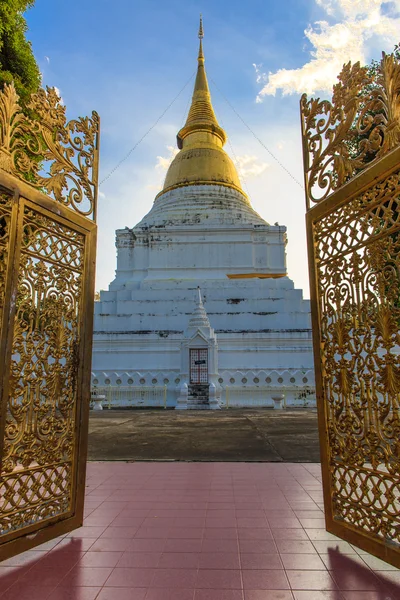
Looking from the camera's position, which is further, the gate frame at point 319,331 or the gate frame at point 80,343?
the gate frame at point 80,343

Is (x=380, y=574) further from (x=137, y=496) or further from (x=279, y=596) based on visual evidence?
(x=137, y=496)

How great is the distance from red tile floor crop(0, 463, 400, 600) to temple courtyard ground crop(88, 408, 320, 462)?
2.07m

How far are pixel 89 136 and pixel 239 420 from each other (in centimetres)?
961

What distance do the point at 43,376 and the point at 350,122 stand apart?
3734mm

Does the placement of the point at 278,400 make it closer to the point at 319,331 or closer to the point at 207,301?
the point at 207,301

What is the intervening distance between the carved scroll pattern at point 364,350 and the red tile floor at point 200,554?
0.47 meters

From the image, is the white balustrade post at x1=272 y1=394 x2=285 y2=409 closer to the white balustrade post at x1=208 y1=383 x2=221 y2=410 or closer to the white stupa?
the white stupa

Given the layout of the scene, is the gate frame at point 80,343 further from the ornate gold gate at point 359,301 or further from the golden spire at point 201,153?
the golden spire at point 201,153

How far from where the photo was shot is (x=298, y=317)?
21562 millimetres

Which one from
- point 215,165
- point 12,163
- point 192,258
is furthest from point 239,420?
point 215,165

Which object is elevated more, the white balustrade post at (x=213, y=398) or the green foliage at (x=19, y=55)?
the green foliage at (x=19, y=55)

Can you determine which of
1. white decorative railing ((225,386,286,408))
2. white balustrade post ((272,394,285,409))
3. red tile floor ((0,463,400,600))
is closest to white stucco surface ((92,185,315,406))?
white decorative railing ((225,386,286,408))

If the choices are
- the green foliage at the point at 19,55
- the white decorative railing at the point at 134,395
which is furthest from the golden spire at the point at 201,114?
the green foliage at the point at 19,55

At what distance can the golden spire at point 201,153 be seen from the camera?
1118 inches
